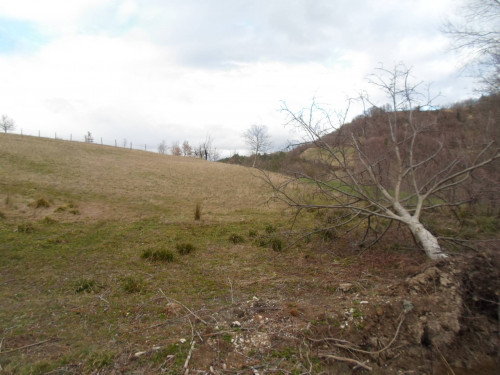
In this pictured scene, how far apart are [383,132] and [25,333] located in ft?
25.5

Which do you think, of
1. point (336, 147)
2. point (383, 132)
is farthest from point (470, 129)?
point (336, 147)

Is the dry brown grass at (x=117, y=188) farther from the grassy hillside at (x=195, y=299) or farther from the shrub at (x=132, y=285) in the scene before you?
the shrub at (x=132, y=285)

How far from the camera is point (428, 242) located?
15.6 ft

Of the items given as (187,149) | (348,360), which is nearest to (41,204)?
(348,360)

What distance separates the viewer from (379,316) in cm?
331

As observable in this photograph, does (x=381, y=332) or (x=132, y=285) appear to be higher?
(x=381, y=332)

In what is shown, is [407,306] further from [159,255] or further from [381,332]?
[159,255]

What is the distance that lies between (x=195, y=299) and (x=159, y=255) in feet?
6.88

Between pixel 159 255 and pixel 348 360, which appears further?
pixel 159 255

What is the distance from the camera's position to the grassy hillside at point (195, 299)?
2.92 m

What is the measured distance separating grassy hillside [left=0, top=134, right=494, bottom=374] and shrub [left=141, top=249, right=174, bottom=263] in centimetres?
3

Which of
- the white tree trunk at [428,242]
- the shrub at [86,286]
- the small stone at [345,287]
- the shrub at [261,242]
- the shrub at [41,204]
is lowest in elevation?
the shrub at [86,286]

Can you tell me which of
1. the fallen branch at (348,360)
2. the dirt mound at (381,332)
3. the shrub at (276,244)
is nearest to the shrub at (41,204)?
the shrub at (276,244)

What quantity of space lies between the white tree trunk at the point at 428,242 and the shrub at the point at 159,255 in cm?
478
